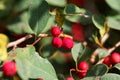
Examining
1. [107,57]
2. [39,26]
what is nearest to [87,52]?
[107,57]

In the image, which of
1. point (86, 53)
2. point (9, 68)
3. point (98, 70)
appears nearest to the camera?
point (9, 68)

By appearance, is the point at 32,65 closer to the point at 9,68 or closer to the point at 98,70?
the point at 9,68

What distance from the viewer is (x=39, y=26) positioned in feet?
4.58

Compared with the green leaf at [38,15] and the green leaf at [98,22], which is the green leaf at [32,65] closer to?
the green leaf at [38,15]

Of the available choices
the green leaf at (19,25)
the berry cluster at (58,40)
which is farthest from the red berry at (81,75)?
the green leaf at (19,25)

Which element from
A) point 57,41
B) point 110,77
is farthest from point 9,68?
point 110,77

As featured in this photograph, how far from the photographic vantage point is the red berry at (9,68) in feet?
3.84

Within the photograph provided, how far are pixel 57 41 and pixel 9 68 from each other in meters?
0.25

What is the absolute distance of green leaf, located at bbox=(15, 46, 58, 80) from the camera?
119cm

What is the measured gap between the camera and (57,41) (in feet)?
4.38

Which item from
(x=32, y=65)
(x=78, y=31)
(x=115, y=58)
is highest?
(x=32, y=65)

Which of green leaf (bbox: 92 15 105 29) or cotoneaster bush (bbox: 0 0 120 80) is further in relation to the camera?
green leaf (bbox: 92 15 105 29)

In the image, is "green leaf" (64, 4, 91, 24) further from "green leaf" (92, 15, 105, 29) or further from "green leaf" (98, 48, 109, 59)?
"green leaf" (98, 48, 109, 59)

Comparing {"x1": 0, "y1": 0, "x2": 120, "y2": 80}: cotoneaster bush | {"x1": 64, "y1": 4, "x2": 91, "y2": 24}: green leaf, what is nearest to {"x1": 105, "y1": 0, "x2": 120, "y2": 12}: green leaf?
{"x1": 0, "y1": 0, "x2": 120, "y2": 80}: cotoneaster bush
